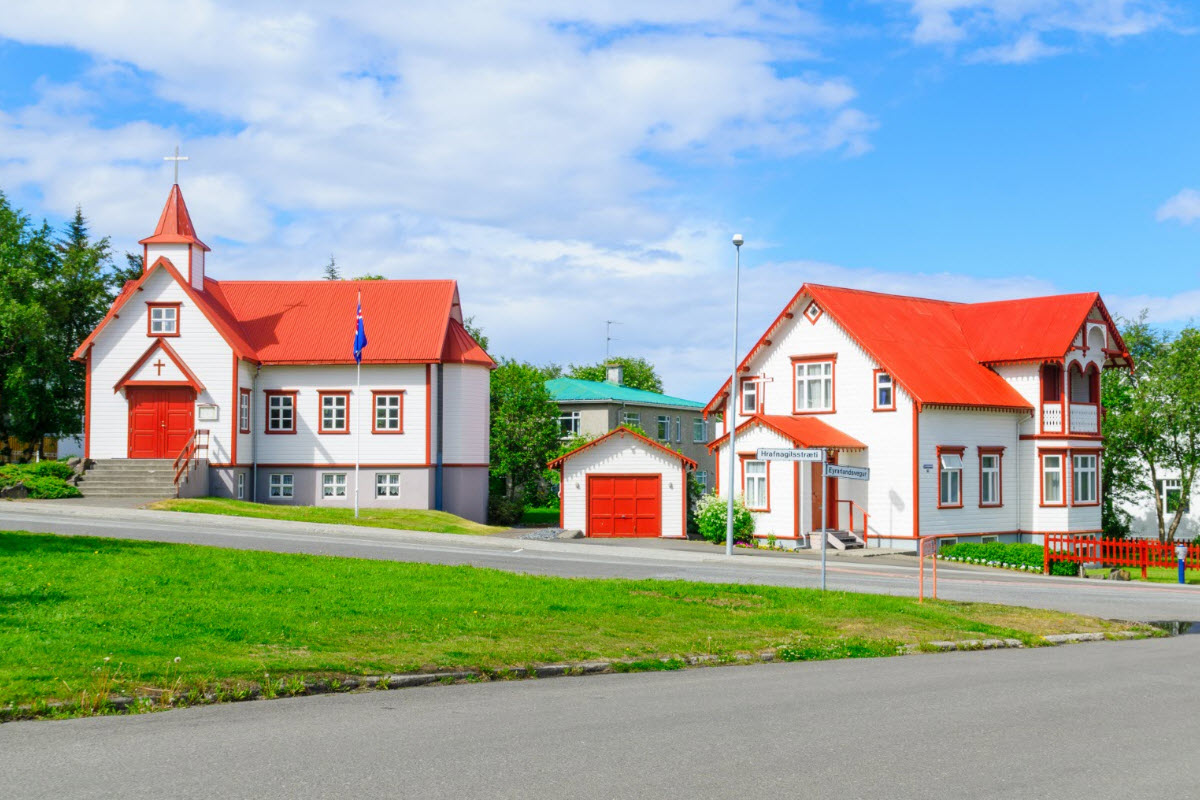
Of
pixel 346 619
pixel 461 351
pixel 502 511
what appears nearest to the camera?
pixel 346 619

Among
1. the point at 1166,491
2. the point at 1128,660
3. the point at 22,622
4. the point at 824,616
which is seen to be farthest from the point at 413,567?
the point at 1166,491

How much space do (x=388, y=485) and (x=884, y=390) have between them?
693 inches

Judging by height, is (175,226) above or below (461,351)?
above

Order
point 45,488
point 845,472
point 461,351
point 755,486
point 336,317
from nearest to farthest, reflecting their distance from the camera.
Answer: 1. point 845,472
2. point 45,488
3. point 755,486
4. point 461,351
5. point 336,317

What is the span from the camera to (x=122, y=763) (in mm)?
7988

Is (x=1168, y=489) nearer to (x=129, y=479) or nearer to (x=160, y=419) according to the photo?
(x=160, y=419)

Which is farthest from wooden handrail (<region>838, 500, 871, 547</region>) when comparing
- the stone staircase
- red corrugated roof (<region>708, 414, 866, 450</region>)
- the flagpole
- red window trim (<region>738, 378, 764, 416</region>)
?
the stone staircase

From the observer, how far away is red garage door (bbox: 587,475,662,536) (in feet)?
137

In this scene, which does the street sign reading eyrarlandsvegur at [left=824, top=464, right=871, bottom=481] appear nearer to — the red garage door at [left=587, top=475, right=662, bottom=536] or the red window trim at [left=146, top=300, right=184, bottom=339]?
the red garage door at [left=587, top=475, right=662, bottom=536]

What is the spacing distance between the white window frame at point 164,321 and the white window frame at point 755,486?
2015cm

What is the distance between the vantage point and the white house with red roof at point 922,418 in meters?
38.8

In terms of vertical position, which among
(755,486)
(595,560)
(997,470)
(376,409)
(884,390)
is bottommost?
(595,560)

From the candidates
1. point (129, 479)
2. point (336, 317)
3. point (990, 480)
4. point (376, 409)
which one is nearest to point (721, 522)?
point (990, 480)

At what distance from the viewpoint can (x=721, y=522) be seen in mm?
39406
